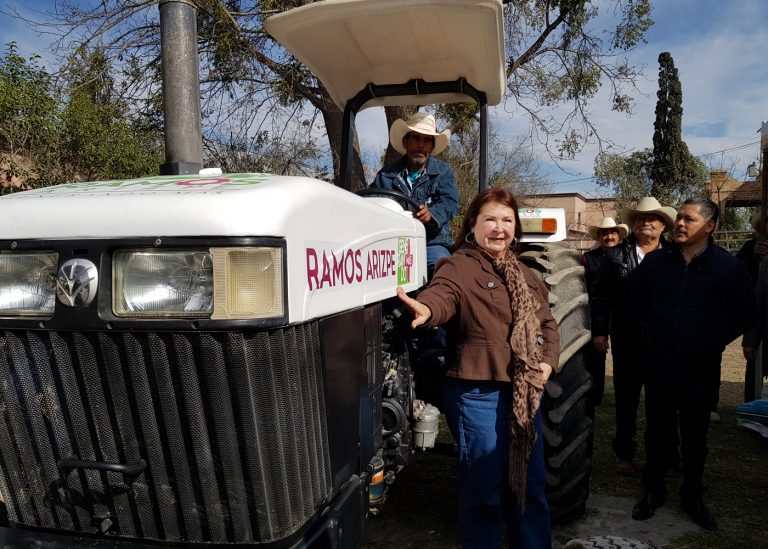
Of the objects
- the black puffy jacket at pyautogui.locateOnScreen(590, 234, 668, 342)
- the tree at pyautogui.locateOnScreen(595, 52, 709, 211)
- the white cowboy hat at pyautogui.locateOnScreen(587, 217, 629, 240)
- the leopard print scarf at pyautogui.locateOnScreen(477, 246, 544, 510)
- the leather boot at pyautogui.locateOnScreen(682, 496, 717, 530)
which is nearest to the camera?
the leopard print scarf at pyautogui.locateOnScreen(477, 246, 544, 510)

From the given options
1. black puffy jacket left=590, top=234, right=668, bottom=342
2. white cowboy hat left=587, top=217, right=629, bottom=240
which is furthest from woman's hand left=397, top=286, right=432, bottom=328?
white cowboy hat left=587, top=217, right=629, bottom=240

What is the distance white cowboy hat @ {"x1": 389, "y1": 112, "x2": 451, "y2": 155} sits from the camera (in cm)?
321

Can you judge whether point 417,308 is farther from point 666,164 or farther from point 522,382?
point 666,164

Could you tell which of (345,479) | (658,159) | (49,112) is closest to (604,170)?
(49,112)

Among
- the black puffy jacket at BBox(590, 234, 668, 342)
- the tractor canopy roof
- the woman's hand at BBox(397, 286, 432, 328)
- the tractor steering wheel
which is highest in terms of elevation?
the tractor canopy roof

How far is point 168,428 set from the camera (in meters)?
1.43

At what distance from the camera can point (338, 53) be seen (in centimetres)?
298

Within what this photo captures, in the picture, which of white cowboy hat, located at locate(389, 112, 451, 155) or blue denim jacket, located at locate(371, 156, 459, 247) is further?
white cowboy hat, located at locate(389, 112, 451, 155)

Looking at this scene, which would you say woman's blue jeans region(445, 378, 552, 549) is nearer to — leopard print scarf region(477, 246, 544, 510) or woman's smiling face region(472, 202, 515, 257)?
leopard print scarf region(477, 246, 544, 510)

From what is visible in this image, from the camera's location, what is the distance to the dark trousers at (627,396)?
395 cm

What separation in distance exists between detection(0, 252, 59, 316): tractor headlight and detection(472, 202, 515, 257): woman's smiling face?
147 cm

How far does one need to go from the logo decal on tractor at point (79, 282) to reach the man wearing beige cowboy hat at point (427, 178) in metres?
1.75

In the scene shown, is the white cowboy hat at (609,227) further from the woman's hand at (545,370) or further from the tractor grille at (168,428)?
the tractor grille at (168,428)

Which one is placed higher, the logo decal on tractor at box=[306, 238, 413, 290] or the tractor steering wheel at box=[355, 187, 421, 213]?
the tractor steering wheel at box=[355, 187, 421, 213]
